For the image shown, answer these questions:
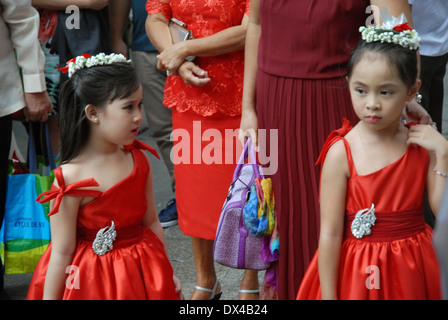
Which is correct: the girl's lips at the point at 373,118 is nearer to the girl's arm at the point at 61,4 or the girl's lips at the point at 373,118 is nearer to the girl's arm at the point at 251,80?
the girl's arm at the point at 251,80

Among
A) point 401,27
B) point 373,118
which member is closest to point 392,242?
point 373,118

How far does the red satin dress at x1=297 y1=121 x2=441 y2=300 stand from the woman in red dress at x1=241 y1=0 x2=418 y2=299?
413 mm

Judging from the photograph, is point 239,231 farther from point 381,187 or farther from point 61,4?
point 61,4

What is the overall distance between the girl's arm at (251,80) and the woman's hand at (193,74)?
35 cm

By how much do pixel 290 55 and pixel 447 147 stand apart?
2.57ft

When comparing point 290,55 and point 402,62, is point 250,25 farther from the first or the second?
point 402,62

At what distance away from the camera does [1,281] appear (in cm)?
402

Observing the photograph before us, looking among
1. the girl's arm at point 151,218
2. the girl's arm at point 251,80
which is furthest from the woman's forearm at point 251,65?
the girl's arm at point 151,218

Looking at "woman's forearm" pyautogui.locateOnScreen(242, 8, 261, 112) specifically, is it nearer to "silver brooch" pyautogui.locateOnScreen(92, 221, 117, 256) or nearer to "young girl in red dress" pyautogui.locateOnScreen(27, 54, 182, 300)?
"young girl in red dress" pyautogui.locateOnScreen(27, 54, 182, 300)

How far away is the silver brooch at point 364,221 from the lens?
2480 millimetres

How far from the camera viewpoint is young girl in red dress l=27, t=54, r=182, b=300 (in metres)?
2.65

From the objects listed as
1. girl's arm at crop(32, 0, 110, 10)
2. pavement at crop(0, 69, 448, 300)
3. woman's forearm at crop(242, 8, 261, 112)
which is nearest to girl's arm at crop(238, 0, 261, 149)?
woman's forearm at crop(242, 8, 261, 112)

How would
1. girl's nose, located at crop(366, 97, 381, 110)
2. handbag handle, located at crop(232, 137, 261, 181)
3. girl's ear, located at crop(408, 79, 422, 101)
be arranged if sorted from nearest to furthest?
girl's nose, located at crop(366, 97, 381, 110) < girl's ear, located at crop(408, 79, 422, 101) < handbag handle, located at crop(232, 137, 261, 181)
